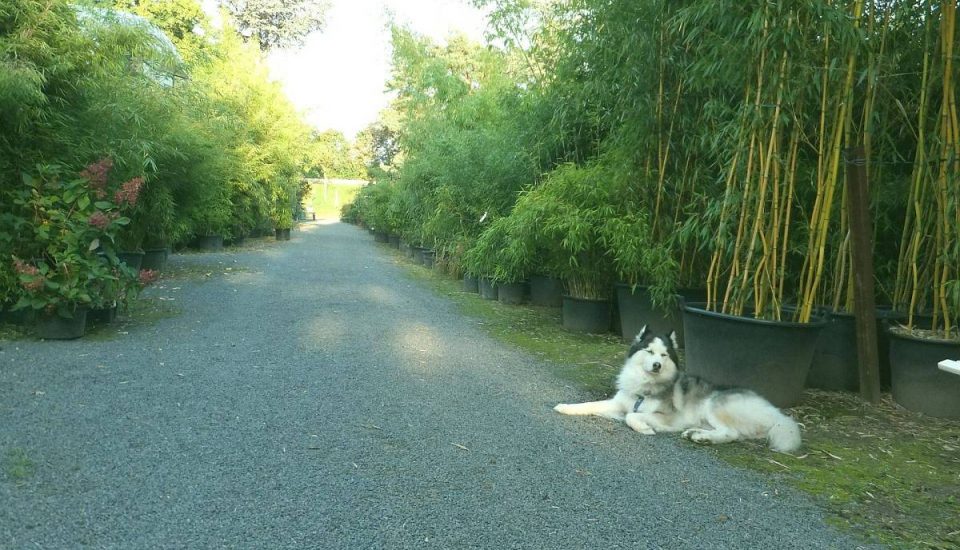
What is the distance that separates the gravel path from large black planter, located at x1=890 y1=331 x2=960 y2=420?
1450 mm

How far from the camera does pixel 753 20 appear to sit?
3309 mm

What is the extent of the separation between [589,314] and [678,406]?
8.32 ft

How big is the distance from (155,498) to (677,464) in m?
1.93

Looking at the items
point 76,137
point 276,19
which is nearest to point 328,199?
point 276,19

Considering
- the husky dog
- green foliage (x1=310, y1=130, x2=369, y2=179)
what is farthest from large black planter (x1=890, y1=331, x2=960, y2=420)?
green foliage (x1=310, y1=130, x2=369, y2=179)

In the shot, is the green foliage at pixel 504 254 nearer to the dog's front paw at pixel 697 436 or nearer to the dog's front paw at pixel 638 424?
the dog's front paw at pixel 638 424

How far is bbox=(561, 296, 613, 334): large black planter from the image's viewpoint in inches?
225

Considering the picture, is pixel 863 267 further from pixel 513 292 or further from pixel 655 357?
pixel 513 292

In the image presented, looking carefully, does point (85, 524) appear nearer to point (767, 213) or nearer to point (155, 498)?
point (155, 498)

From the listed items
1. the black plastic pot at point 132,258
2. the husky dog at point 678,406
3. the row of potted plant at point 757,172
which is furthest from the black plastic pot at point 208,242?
the husky dog at point 678,406

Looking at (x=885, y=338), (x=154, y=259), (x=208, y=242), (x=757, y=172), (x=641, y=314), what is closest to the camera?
(x=757, y=172)

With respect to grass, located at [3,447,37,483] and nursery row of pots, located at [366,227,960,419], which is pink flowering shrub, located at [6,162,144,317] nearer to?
grass, located at [3,447,37,483]

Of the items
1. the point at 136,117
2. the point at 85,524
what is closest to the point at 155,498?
the point at 85,524

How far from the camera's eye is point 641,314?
5.17 m
